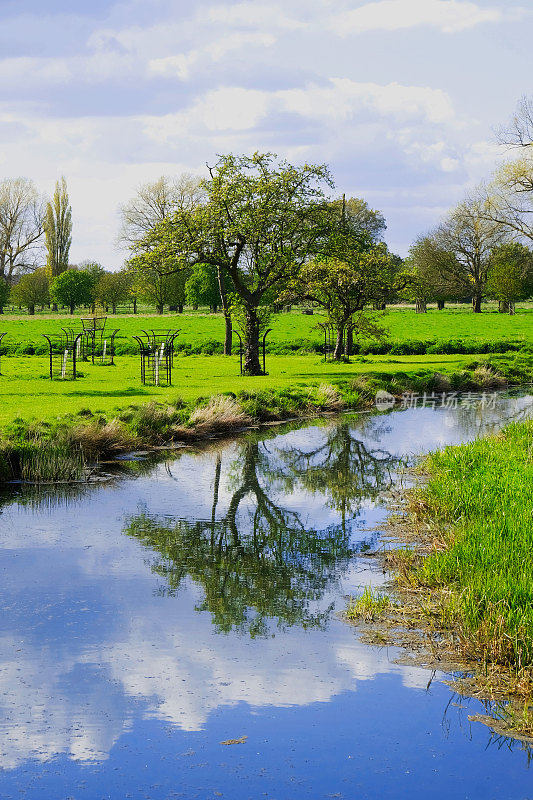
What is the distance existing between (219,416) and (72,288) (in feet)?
201

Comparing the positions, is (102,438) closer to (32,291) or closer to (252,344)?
(252,344)

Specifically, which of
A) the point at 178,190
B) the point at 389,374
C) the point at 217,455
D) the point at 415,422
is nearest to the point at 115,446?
the point at 217,455

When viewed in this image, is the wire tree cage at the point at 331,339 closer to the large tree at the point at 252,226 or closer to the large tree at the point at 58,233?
the large tree at the point at 252,226

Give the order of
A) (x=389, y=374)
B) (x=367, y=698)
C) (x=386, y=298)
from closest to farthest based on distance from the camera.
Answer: (x=367, y=698) < (x=389, y=374) < (x=386, y=298)

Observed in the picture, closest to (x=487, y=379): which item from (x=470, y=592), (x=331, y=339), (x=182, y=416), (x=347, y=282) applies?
(x=347, y=282)

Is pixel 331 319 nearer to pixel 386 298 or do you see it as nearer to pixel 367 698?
pixel 386 298

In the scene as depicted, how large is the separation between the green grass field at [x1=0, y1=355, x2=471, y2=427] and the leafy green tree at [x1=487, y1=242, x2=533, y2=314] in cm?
3551

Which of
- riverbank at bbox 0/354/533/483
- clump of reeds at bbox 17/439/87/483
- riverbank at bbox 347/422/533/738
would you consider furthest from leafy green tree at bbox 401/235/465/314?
riverbank at bbox 347/422/533/738

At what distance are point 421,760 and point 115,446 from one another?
13.0 m

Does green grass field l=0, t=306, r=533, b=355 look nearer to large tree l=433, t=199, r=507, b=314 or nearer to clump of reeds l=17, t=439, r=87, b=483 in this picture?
large tree l=433, t=199, r=507, b=314

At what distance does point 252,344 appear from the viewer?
34312 millimetres

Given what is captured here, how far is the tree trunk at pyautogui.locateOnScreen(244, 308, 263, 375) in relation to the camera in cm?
3369

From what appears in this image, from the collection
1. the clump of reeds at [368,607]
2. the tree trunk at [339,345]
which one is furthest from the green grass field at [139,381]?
the clump of reeds at [368,607]

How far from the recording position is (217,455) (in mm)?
19766
